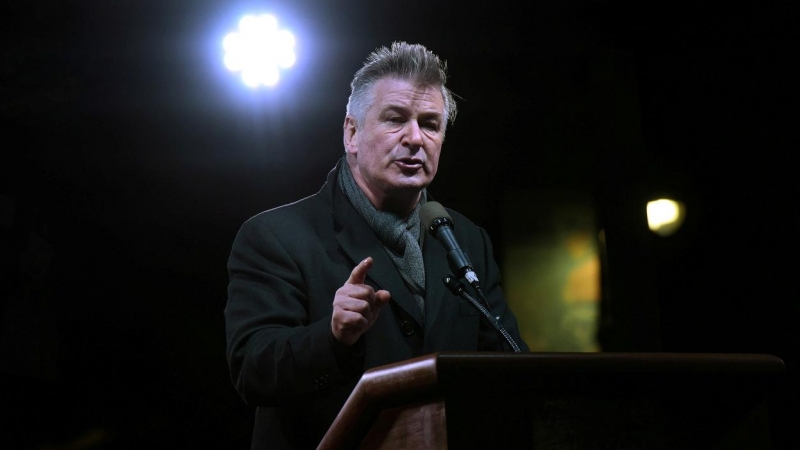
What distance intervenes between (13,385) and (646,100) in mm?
2736

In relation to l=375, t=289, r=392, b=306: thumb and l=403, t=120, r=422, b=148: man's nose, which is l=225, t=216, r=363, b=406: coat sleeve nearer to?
l=375, t=289, r=392, b=306: thumb

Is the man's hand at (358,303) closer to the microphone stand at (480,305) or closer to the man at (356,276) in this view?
the man at (356,276)

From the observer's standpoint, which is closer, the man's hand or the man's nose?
the man's hand

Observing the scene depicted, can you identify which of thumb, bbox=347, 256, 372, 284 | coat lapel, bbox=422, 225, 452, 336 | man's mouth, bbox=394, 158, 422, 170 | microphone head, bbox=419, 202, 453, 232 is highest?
man's mouth, bbox=394, 158, 422, 170

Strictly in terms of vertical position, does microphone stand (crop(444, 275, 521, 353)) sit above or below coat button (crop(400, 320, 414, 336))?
above

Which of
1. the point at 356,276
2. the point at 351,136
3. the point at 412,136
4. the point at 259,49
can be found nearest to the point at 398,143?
the point at 412,136

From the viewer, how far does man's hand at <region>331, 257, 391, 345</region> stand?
1.20m

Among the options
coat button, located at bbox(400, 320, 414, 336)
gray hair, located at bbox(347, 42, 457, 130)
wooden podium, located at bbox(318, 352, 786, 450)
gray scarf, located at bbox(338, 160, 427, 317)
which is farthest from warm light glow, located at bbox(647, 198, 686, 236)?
wooden podium, located at bbox(318, 352, 786, 450)

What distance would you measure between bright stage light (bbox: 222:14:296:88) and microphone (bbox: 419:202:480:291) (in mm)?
1454

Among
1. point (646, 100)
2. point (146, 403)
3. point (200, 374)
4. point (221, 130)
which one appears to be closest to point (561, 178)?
point (646, 100)

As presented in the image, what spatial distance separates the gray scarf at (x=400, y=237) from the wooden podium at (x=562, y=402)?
84 centimetres

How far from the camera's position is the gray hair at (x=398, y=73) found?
6.79 feet

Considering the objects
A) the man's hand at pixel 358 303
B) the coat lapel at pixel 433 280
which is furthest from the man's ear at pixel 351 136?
the man's hand at pixel 358 303

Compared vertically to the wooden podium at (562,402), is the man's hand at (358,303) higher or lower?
higher
